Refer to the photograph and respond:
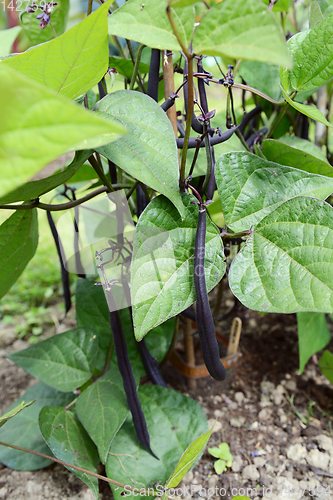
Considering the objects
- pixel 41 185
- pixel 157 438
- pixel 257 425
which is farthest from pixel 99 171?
pixel 257 425

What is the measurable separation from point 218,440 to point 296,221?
1.48ft

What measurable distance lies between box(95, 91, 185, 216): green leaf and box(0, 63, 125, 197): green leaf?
0.14 metres

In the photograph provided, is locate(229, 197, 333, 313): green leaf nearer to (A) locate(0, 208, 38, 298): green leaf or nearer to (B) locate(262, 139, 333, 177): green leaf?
(B) locate(262, 139, 333, 177): green leaf

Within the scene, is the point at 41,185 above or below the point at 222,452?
above

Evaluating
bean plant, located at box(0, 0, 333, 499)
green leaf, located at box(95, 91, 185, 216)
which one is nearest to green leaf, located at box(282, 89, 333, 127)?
bean plant, located at box(0, 0, 333, 499)

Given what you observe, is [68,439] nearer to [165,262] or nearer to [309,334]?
[165,262]

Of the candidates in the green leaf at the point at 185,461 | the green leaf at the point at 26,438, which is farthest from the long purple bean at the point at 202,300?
the green leaf at the point at 26,438

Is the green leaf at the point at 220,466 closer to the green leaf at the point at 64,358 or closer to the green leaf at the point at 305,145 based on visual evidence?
the green leaf at the point at 64,358

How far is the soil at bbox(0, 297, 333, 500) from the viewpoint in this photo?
1.80 feet

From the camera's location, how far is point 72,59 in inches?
12.0

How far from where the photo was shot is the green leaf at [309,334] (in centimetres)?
62

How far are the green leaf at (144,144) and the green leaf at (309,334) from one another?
0.39 m

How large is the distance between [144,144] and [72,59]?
0.31 feet

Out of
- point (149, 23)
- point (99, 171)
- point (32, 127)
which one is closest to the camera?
point (32, 127)
